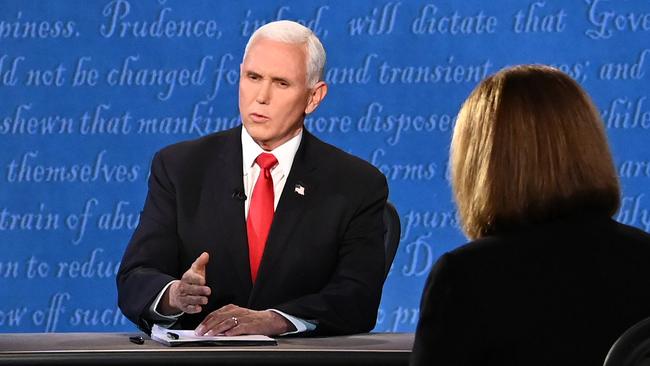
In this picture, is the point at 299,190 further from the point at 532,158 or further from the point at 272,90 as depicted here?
the point at 532,158

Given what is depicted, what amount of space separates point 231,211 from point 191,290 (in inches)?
18.3

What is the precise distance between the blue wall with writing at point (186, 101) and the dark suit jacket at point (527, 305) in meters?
3.42

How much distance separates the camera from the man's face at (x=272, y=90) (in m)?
2.91

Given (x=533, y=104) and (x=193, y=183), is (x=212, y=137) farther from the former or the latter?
(x=533, y=104)

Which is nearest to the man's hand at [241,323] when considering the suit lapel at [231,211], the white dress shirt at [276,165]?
the suit lapel at [231,211]

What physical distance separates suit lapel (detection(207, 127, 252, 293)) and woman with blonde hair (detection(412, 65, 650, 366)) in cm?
121

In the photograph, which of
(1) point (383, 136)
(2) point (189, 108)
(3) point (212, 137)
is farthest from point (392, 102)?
(3) point (212, 137)

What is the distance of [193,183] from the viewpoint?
2965 millimetres

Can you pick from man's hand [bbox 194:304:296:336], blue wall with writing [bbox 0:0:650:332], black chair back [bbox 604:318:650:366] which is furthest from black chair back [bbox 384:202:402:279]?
blue wall with writing [bbox 0:0:650:332]

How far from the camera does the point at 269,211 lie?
2912 millimetres

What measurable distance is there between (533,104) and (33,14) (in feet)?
12.5

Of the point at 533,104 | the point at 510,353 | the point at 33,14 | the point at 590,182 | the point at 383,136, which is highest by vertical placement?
the point at 33,14

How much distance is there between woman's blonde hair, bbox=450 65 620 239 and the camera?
64.9 inches

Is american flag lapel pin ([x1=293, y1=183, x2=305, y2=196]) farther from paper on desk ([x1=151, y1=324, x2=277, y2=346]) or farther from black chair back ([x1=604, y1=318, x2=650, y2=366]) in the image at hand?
black chair back ([x1=604, y1=318, x2=650, y2=366])
